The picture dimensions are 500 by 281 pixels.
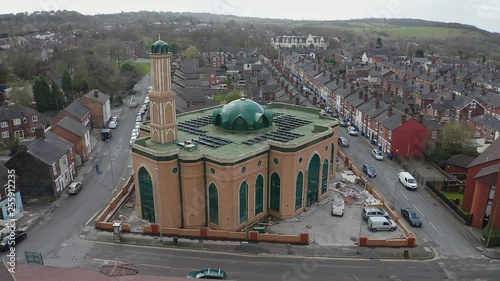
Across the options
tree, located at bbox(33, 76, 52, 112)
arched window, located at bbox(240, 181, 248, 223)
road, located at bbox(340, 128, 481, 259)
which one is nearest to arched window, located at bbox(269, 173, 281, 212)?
arched window, located at bbox(240, 181, 248, 223)

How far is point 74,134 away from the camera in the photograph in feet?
173

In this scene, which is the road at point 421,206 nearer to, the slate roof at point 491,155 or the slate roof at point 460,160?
the slate roof at point 491,155

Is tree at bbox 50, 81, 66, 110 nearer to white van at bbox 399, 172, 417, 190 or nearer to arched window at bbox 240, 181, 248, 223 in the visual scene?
arched window at bbox 240, 181, 248, 223

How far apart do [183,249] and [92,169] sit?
78.1ft

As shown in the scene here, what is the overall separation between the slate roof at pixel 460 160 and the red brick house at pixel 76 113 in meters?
52.6

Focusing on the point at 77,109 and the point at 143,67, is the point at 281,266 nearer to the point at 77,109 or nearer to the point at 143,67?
the point at 77,109

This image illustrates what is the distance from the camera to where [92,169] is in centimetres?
5234

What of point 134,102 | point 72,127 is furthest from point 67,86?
point 72,127

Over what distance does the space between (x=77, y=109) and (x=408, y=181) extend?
163 ft

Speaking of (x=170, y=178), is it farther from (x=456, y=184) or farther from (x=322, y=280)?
(x=456, y=184)

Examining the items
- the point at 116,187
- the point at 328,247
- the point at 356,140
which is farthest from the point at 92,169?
the point at 356,140

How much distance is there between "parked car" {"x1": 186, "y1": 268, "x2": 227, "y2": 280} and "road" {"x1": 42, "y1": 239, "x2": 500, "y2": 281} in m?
0.93

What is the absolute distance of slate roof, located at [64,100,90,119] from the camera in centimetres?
6231

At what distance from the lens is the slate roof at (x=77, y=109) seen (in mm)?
62312
